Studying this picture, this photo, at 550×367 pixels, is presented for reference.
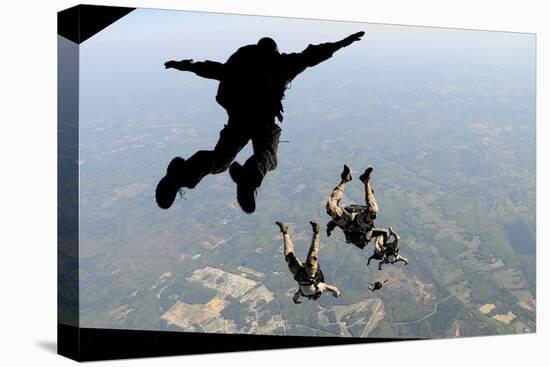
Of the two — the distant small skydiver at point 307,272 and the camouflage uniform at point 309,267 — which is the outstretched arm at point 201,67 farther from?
the camouflage uniform at point 309,267

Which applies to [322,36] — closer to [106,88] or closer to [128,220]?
[106,88]

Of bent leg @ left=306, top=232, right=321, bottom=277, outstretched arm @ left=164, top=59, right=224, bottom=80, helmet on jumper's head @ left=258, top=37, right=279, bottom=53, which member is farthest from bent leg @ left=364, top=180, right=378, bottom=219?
outstretched arm @ left=164, top=59, right=224, bottom=80

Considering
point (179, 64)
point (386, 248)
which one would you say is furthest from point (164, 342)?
point (179, 64)

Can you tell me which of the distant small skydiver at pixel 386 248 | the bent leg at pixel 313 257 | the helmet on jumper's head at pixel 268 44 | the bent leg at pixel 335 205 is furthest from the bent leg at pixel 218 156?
the distant small skydiver at pixel 386 248

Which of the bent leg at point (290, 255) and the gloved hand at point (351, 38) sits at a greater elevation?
the gloved hand at point (351, 38)

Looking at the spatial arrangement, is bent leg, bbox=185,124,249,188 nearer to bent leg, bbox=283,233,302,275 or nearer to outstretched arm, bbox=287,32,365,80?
outstretched arm, bbox=287,32,365,80
